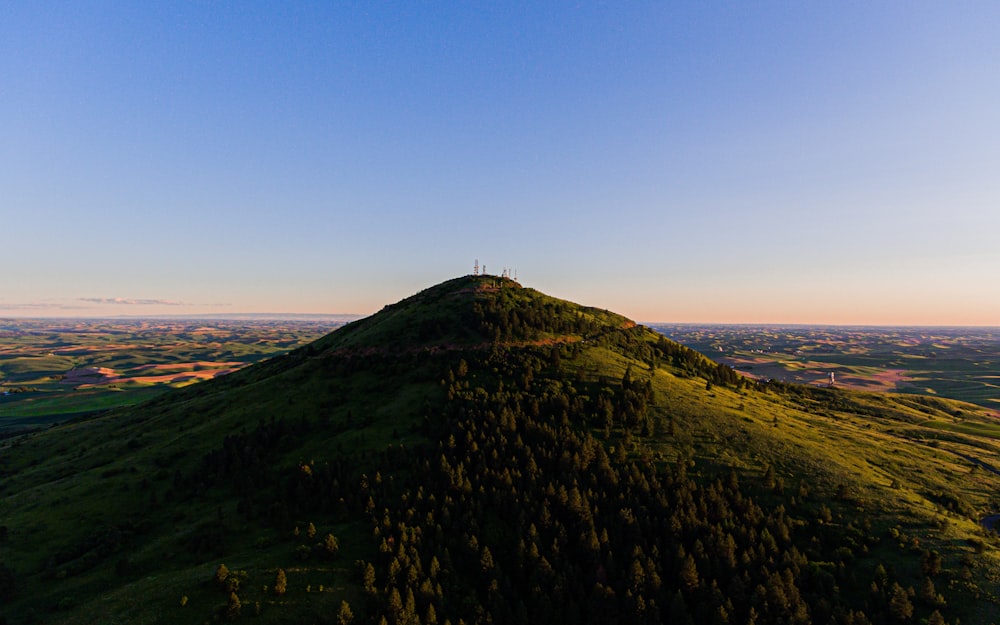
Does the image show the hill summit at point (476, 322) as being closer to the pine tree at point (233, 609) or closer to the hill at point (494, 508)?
the hill at point (494, 508)

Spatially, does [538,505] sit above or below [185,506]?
above

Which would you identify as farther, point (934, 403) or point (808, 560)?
point (934, 403)

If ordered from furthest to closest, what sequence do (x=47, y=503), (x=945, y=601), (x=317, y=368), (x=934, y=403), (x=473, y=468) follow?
(x=934, y=403), (x=317, y=368), (x=47, y=503), (x=473, y=468), (x=945, y=601)

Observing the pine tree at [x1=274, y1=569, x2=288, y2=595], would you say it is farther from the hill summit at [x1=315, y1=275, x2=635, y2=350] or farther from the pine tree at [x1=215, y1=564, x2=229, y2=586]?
the hill summit at [x1=315, y1=275, x2=635, y2=350]

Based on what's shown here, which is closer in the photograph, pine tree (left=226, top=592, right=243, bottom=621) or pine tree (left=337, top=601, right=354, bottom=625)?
pine tree (left=337, top=601, right=354, bottom=625)

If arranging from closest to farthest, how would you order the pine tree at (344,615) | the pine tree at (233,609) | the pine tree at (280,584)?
the pine tree at (344,615) < the pine tree at (233,609) < the pine tree at (280,584)

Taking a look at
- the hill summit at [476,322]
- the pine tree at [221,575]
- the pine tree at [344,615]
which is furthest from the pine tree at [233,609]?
the hill summit at [476,322]

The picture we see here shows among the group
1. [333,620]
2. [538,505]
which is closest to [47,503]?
[333,620]

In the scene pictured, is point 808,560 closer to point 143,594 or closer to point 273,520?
point 273,520

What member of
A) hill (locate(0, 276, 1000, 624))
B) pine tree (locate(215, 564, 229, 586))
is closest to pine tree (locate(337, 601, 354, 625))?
hill (locate(0, 276, 1000, 624))
